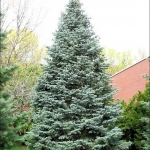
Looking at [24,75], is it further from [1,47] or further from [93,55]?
[1,47]

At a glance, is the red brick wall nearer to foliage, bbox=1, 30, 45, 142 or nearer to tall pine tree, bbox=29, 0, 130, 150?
foliage, bbox=1, 30, 45, 142

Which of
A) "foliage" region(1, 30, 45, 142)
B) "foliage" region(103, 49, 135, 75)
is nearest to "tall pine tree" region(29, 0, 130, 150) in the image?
"foliage" region(1, 30, 45, 142)

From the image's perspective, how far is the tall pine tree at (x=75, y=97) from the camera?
7.71 m

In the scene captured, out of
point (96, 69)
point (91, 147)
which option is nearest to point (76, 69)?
point (96, 69)

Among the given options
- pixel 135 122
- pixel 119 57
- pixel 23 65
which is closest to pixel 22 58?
pixel 23 65

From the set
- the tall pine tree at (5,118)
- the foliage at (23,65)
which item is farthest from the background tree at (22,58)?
the tall pine tree at (5,118)

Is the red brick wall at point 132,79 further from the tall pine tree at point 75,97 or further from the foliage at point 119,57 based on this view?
the foliage at point 119,57

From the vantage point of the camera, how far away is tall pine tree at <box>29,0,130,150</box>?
7707 millimetres

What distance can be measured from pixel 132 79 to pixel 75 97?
6.09 metres

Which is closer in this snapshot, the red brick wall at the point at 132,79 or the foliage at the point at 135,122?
the foliage at the point at 135,122

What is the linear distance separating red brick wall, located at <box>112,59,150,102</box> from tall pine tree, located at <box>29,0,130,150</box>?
15.4 feet

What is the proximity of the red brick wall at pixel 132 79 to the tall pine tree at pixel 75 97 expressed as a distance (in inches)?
185

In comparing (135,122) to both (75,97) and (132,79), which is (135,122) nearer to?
(75,97)

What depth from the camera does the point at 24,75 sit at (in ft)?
51.6
